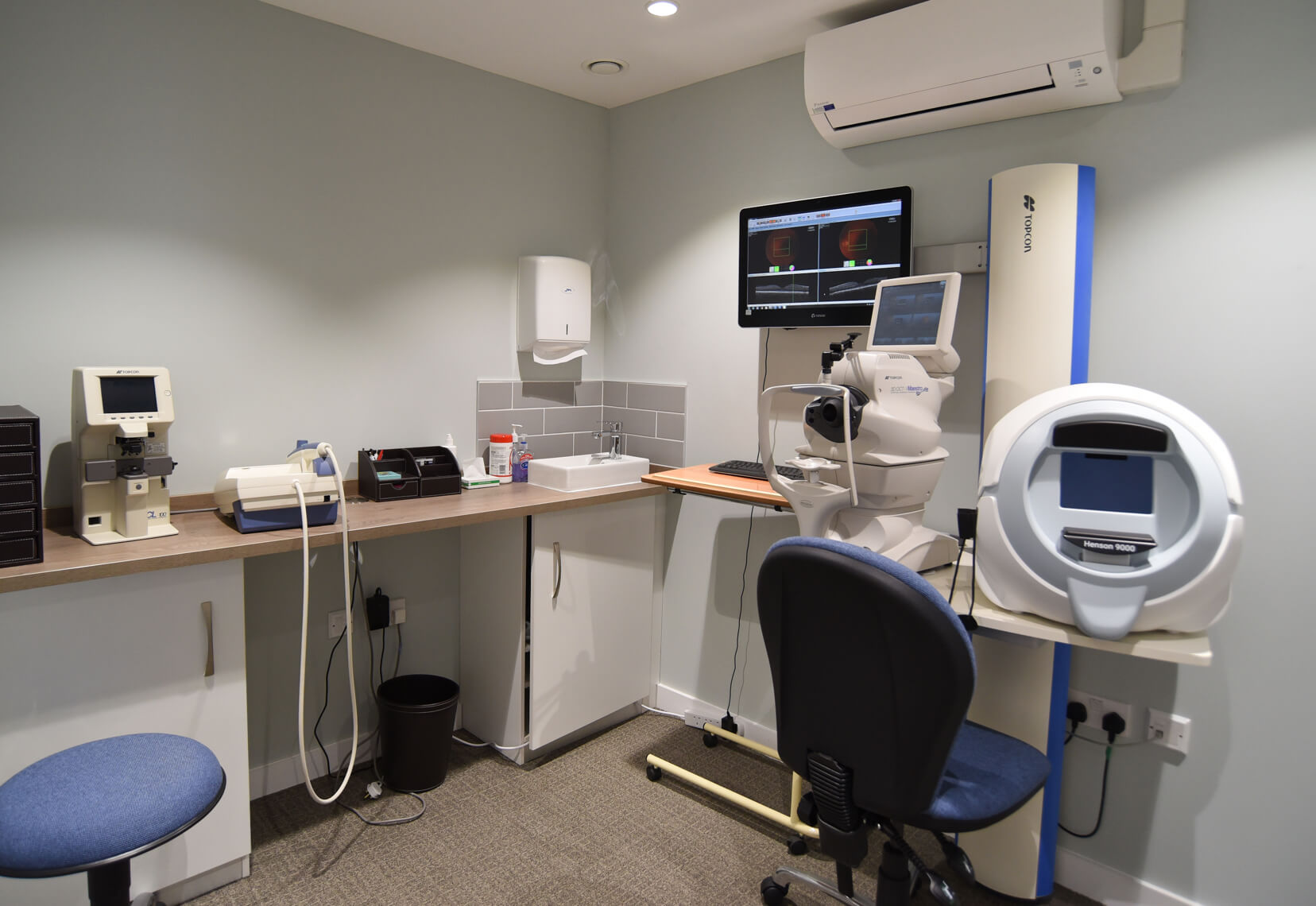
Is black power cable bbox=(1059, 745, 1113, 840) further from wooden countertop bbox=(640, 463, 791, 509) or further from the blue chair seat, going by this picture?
wooden countertop bbox=(640, 463, 791, 509)

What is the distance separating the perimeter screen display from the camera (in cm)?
200

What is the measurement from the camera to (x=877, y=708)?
4.83 feet

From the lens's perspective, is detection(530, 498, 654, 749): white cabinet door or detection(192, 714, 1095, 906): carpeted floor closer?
detection(192, 714, 1095, 906): carpeted floor

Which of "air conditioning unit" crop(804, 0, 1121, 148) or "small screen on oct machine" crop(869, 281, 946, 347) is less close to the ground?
"air conditioning unit" crop(804, 0, 1121, 148)

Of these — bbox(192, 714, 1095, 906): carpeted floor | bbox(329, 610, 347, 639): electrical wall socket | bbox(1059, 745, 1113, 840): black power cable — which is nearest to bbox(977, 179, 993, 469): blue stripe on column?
bbox(1059, 745, 1113, 840): black power cable

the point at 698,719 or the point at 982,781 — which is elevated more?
the point at 982,781

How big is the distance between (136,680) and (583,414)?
6.55ft

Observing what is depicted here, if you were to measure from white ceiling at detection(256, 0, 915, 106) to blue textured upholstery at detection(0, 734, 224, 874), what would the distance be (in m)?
2.18

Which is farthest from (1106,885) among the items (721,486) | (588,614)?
(588,614)

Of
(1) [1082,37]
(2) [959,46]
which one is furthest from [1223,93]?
(2) [959,46]

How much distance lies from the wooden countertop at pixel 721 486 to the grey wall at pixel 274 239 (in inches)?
34.8

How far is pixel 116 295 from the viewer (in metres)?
2.24

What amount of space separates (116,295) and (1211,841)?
132 inches

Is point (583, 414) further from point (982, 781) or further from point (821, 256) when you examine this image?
point (982, 781)
